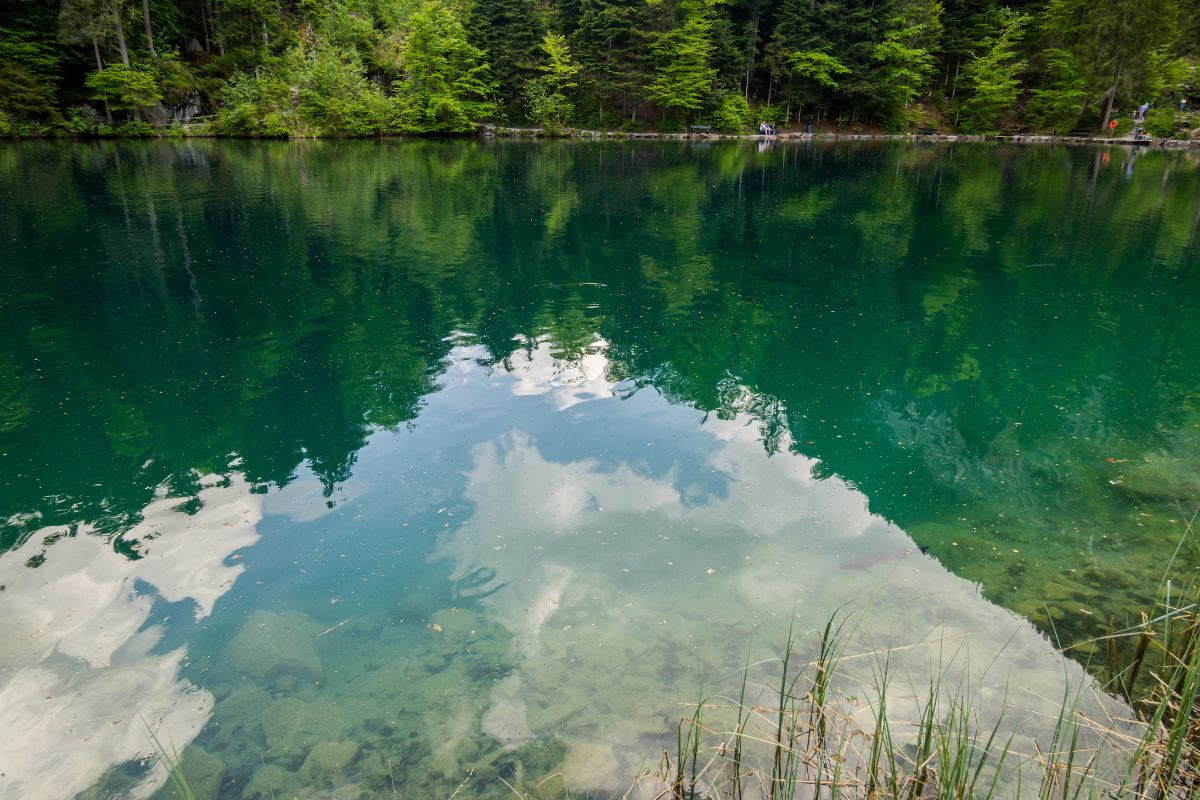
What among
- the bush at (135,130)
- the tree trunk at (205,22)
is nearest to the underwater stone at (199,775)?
the bush at (135,130)

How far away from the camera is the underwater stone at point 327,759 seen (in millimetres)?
3525

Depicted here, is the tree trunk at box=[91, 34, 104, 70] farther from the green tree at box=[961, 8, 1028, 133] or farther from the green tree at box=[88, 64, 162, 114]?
the green tree at box=[961, 8, 1028, 133]

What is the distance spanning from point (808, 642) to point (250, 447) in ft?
17.9

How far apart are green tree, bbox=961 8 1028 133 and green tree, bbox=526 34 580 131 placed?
29.2 meters

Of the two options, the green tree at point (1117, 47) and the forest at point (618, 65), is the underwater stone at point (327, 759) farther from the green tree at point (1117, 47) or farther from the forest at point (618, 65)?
the green tree at point (1117, 47)

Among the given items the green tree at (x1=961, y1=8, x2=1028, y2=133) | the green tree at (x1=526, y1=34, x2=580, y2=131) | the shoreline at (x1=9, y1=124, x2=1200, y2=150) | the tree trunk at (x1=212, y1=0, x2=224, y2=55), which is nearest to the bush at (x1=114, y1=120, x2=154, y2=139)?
the tree trunk at (x1=212, y1=0, x2=224, y2=55)

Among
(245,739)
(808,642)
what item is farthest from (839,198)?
(245,739)

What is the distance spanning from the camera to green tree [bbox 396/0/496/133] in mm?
46125

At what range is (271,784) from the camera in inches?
136

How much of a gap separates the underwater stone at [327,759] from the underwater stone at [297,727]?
46 millimetres

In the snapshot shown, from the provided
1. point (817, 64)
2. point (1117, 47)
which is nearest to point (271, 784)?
point (817, 64)

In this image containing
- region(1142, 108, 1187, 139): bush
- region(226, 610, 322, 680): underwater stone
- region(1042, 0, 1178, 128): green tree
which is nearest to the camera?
region(226, 610, 322, 680): underwater stone

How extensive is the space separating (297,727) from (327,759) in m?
0.31

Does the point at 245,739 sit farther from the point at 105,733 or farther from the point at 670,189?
the point at 670,189
